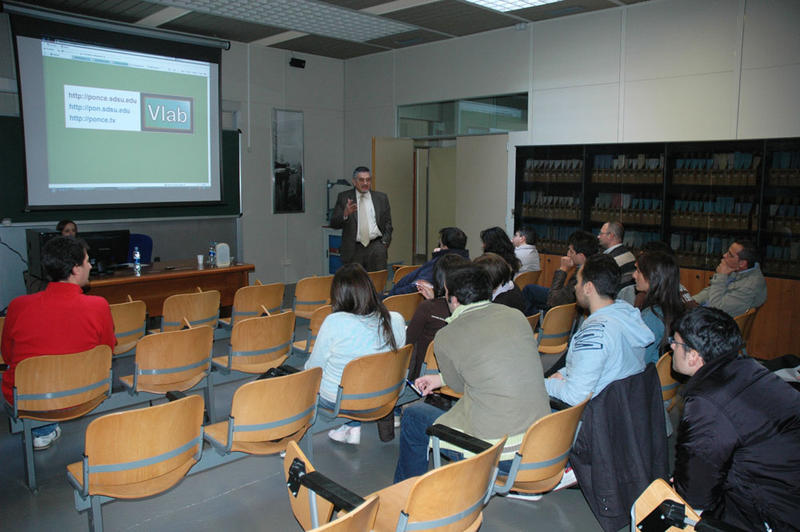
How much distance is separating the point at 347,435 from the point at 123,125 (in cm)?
496

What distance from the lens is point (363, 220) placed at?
6949 millimetres

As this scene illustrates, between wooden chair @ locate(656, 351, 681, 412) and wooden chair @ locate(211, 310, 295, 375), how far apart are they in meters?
2.26

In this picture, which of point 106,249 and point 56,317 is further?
point 106,249

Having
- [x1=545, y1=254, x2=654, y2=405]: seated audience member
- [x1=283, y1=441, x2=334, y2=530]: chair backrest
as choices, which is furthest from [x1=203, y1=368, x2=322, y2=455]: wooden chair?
[x1=545, y1=254, x2=654, y2=405]: seated audience member

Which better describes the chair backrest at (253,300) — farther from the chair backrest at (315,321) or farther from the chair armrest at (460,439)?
the chair armrest at (460,439)

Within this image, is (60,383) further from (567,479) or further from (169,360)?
(567,479)

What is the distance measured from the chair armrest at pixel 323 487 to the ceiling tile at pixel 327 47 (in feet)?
25.5

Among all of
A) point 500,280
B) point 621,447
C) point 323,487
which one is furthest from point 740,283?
point 323,487

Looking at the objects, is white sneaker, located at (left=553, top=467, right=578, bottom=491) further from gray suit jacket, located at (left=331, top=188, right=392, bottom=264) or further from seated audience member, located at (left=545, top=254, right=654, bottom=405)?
gray suit jacket, located at (left=331, top=188, right=392, bottom=264)

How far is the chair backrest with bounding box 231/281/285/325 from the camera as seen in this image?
479 cm

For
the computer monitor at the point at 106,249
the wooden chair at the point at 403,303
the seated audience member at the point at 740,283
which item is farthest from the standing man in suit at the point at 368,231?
the seated audience member at the point at 740,283

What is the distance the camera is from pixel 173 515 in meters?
2.95

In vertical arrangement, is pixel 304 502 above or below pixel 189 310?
below

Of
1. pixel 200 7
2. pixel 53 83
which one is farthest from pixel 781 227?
pixel 53 83
